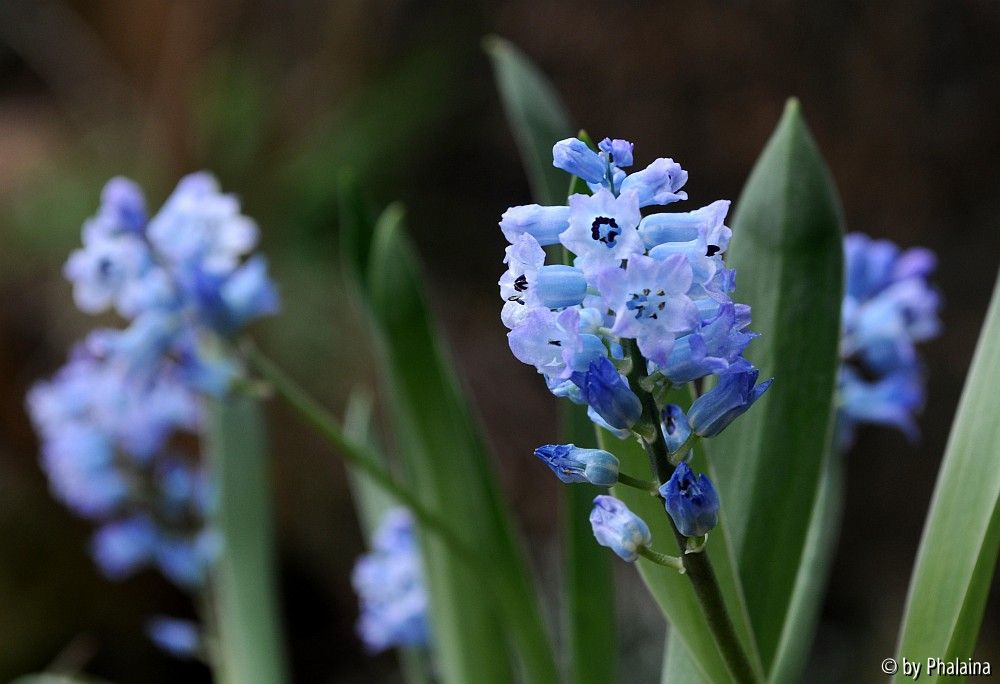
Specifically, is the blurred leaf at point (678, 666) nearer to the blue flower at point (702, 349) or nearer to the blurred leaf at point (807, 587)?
the blurred leaf at point (807, 587)

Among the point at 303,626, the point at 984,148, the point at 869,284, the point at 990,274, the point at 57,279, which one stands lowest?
the point at 303,626

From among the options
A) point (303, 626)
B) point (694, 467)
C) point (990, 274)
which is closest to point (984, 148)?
point (990, 274)

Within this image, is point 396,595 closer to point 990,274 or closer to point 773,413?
point 773,413

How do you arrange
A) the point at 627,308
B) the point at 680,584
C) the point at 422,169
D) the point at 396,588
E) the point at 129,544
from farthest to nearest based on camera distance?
the point at 422,169, the point at 129,544, the point at 396,588, the point at 680,584, the point at 627,308

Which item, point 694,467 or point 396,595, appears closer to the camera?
point 694,467

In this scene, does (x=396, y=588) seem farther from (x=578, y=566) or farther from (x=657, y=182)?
(x=657, y=182)

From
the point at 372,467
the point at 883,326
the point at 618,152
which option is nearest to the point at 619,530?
the point at 618,152
